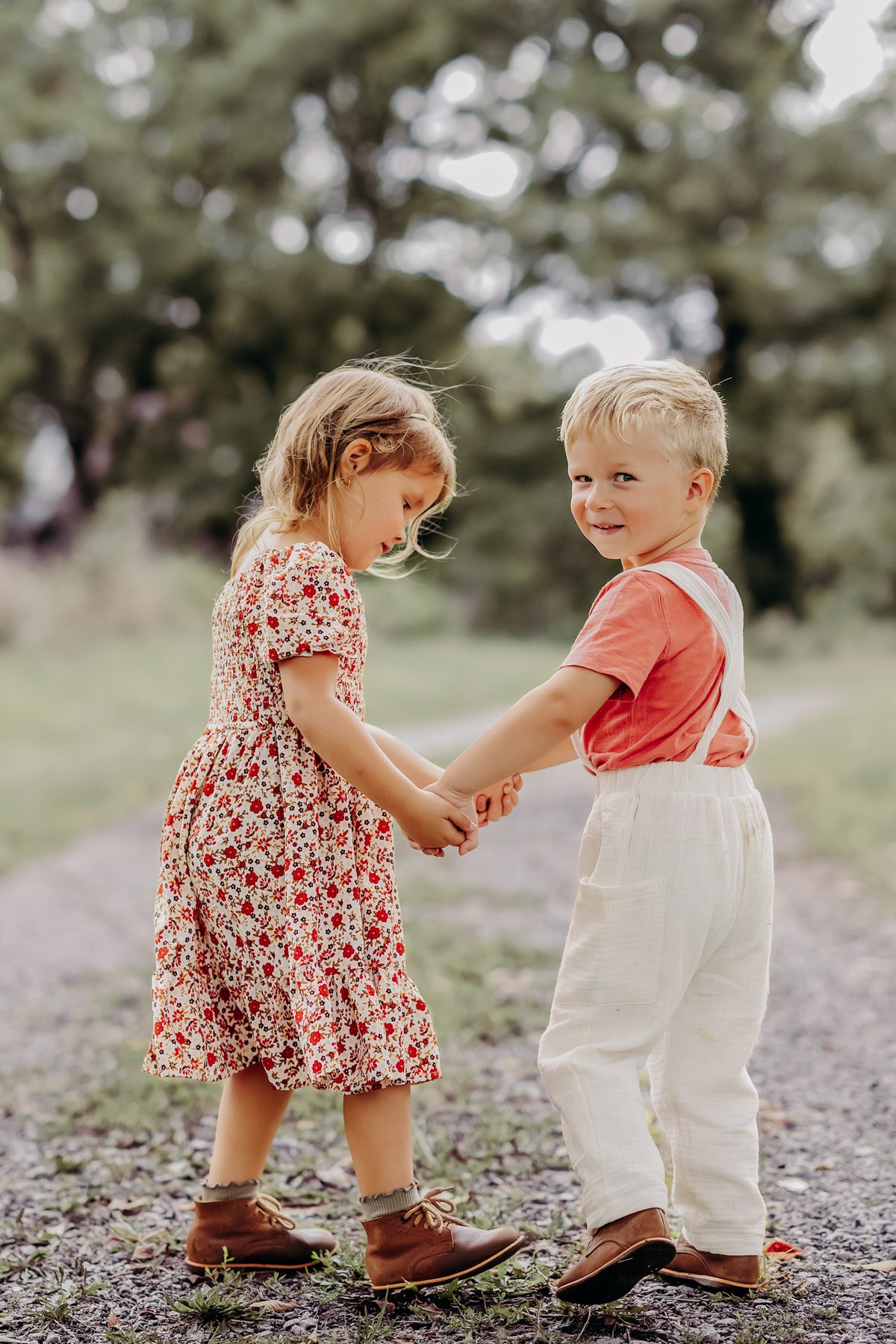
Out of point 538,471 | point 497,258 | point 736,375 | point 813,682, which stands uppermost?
point 497,258

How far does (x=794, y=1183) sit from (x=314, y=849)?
1420mm

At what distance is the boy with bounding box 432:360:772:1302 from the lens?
209 cm

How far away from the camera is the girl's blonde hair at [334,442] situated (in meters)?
2.31

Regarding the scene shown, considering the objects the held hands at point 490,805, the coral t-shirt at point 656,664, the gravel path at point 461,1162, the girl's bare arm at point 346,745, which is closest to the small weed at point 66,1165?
the gravel path at point 461,1162

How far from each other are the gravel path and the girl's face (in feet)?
4.38

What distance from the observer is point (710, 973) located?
2.22 m

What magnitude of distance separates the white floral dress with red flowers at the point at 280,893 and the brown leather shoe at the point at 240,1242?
1.07 ft

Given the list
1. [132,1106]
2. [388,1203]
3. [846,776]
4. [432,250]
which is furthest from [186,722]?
[432,250]

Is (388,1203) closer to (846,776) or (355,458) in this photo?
(355,458)

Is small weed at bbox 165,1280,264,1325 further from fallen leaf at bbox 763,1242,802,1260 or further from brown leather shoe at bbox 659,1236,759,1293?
fallen leaf at bbox 763,1242,802,1260

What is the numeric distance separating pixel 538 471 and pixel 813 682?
710cm

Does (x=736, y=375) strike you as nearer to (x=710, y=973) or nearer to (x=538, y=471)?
(x=538, y=471)

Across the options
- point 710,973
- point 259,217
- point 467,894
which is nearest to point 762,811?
point 710,973

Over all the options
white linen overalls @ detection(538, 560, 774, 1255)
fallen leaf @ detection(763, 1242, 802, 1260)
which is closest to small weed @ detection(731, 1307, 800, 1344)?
white linen overalls @ detection(538, 560, 774, 1255)
